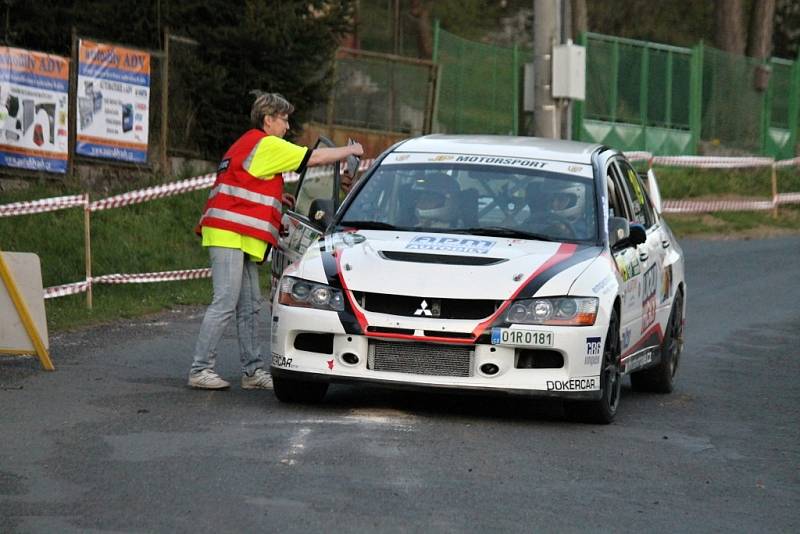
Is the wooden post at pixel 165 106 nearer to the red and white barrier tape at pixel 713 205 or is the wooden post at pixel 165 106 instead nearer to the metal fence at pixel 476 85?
the metal fence at pixel 476 85

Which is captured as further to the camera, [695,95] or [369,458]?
[695,95]

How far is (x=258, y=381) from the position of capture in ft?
35.7

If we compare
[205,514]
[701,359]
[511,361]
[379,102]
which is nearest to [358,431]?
[511,361]

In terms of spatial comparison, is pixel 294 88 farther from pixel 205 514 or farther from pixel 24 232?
pixel 205 514

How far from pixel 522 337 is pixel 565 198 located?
5.17ft

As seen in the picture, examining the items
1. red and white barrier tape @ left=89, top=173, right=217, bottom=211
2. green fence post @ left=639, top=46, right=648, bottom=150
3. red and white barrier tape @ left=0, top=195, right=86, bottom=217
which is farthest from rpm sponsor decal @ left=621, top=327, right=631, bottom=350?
green fence post @ left=639, top=46, right=648, bottom=150

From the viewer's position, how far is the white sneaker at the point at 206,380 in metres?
10.7

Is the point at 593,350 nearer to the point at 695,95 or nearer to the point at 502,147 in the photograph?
the point at 502,147

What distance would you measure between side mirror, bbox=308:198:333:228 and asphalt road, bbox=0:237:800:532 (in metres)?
1.06

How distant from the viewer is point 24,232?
18.3 m

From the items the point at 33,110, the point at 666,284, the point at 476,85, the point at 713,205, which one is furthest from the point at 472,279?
the point at 476,85

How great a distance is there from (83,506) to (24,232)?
1162cm

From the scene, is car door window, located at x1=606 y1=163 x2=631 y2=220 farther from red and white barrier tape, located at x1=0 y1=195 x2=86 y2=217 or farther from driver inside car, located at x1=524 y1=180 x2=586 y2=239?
red and white barrier tape, located at x1=0 y1=195 x2=86 y2=217

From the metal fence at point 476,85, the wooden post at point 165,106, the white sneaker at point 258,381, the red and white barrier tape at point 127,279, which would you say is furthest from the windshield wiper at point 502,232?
the metal fence at point 476,85
